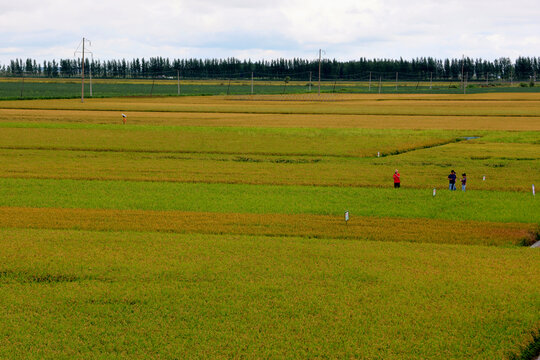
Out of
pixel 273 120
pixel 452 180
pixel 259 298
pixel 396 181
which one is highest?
pixel 273 120

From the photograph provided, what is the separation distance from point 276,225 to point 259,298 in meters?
9.61

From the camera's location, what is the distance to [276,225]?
95.0 feet

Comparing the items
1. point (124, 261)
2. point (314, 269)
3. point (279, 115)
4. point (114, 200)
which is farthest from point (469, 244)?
point (279, 115)

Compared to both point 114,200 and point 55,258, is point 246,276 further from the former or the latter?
point 114,200

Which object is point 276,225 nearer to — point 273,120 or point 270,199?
point 270,199

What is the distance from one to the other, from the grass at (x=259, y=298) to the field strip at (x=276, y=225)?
1478mm

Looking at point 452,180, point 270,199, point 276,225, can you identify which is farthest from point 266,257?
point 452,180

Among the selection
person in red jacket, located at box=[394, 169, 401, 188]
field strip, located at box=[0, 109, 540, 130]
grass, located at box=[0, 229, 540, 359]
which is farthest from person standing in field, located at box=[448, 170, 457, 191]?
field strip, located at box=[0, 109, 540, 130]

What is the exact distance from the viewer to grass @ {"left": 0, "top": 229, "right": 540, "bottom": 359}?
53.7 ft

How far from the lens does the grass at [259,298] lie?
644 inches

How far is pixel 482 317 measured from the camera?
18125 mm

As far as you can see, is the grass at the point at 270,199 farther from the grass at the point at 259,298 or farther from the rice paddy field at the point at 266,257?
the grass at the point at 259,298

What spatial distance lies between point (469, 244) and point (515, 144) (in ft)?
131

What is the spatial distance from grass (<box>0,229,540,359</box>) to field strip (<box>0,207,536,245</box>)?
148 cm
